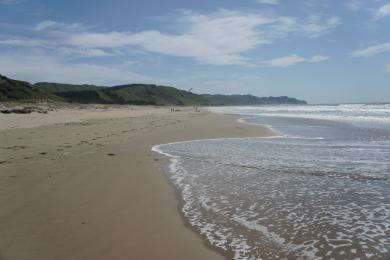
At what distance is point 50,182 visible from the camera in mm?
7977

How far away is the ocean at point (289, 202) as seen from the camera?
4.74 m

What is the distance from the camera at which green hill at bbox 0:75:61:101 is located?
6754 cm

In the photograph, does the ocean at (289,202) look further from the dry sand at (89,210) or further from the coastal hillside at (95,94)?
the coastal hillside at (95,94)

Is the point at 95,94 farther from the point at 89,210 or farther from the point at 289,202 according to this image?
the point at 289,202

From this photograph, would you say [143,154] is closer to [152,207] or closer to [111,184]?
[111,184]

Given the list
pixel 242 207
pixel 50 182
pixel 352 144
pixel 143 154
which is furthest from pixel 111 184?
pixel 352 144

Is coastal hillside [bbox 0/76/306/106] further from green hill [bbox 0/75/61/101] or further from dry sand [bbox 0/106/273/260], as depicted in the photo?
dry sand [bbox 0/106/273/260]

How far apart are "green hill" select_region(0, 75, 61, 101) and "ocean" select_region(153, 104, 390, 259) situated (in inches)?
2433

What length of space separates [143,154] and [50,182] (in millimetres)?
4854

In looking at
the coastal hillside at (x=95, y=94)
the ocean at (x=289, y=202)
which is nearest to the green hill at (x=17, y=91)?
the coastal hillside at (x=95, y=94)

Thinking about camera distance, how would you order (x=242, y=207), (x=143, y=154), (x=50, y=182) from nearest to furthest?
(x=242, y=207), (x=50, y=182), (x=143, y=154)

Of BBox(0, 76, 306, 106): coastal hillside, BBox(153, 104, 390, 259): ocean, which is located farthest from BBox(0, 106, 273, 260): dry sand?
BBox(0, 76, 306, 106): coastal hillside

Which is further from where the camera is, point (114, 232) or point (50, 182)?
point (50, 182)

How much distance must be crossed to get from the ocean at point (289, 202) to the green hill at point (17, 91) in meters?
61.8
